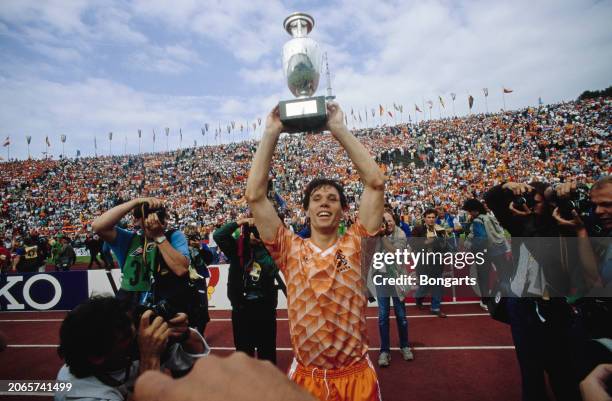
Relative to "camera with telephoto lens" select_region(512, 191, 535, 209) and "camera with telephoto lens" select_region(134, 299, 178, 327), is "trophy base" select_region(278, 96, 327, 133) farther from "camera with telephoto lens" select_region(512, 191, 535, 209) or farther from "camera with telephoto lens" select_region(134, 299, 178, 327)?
"camera with telephoto lens" select_region(512, 191, 535, 209)

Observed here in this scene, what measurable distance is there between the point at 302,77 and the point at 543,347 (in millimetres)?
2745

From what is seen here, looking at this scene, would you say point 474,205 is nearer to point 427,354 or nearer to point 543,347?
point 427,354

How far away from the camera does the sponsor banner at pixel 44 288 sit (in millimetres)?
8906

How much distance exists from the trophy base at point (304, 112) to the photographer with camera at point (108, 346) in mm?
1240

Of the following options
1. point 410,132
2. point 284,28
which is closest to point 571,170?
point 410,132

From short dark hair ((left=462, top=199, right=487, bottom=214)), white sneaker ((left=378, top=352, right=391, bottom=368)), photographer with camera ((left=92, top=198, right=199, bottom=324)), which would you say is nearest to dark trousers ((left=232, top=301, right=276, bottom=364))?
photographer with camera ((left=92, top=198, right=199, bottom=324))

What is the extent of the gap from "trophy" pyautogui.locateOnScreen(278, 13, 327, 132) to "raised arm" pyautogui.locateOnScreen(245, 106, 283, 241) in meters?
0.11

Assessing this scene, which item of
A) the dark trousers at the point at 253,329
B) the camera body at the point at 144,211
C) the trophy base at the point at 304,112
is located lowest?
the dark trousers at the point at 253,329

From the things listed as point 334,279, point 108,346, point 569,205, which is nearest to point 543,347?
point 569,205

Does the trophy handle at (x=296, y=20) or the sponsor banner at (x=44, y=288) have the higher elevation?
the trophy handle at (x=296, y=20)

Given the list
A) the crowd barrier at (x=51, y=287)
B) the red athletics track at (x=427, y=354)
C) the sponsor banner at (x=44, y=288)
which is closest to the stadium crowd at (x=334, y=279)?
the red athletics track at (x=427, y=354)

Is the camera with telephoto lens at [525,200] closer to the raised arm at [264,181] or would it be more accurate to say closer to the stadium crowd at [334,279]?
the stadium crowd at [334,279]

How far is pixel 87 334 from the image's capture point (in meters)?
1.48

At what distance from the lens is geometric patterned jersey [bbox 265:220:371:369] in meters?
1.99
